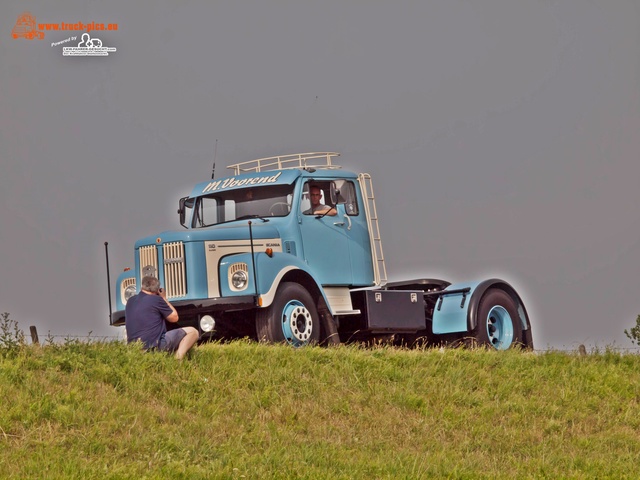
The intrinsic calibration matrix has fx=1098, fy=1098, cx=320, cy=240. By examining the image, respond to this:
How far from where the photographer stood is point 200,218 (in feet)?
60.6

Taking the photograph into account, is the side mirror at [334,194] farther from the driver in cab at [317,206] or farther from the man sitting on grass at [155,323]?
the man sitting on grass at [155,323]

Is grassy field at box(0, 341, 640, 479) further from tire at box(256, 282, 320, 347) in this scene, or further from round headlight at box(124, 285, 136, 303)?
round headlight at box(124, 285, 136, 303)

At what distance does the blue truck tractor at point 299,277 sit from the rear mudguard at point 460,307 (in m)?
0.02

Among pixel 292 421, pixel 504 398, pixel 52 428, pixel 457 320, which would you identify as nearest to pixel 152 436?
pixel 52 428

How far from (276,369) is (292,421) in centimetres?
166

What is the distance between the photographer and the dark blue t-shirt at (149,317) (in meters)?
13.9

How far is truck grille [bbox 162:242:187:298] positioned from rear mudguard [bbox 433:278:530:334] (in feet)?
16.5

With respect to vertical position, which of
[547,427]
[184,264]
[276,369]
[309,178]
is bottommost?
[547,427]

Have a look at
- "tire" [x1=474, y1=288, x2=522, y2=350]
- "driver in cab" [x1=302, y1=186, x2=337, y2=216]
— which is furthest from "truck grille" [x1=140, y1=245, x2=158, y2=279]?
"tire" [x1=474, y1=288, x2=522, y2=350]

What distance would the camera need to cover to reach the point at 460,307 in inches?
743

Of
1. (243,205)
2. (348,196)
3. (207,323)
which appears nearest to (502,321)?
(348,196)

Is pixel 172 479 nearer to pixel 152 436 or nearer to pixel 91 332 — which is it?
pixel 152 436

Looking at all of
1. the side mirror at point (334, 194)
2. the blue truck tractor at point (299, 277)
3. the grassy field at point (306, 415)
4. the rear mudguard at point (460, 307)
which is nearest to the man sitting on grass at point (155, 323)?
the grassy field at point (306, 415)

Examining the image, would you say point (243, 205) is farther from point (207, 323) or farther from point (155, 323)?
point (155, 323)
